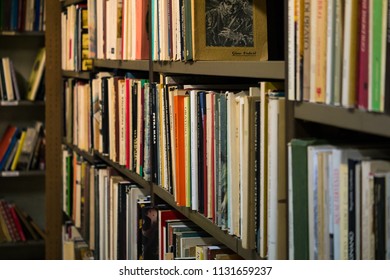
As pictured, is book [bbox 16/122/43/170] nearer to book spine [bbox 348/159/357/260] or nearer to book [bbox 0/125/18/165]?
book [bbox 0/125/18/165]

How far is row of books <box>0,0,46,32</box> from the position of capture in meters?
3.93

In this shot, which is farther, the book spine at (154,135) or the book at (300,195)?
the book spine at (154,135)

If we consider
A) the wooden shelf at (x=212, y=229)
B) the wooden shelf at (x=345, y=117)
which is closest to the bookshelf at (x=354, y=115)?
the wooden shelf at (x=345, y=117)

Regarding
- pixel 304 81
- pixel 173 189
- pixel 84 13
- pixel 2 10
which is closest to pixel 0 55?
pixel 2 10

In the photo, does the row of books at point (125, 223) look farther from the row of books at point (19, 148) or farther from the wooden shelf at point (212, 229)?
the row of books at point (19, 148)

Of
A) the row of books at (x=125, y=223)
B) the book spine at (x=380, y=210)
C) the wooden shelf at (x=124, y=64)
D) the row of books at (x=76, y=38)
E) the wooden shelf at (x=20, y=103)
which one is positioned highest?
the row of books at (x=76, y=38)

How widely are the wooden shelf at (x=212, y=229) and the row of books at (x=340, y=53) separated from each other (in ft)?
1.23

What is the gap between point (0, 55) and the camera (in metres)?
4.20

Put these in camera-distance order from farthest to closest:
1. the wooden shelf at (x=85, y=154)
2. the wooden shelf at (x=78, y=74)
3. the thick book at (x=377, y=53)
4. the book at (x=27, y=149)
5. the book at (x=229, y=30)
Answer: the book at (x=27, y=149)
the wooden shelf at (x=78, y=74)
the wooden shelf at (x=85, y=154)
the book at (x=229, y=30)
the thick book at (x=377, y=53)

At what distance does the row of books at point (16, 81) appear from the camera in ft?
12.9

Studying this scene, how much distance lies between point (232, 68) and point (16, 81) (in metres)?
2.80

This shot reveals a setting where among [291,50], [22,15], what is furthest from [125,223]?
[22,15]

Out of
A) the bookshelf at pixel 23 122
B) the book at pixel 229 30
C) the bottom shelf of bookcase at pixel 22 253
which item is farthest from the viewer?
the bottom shelf of bookcase at pixel 22 253
